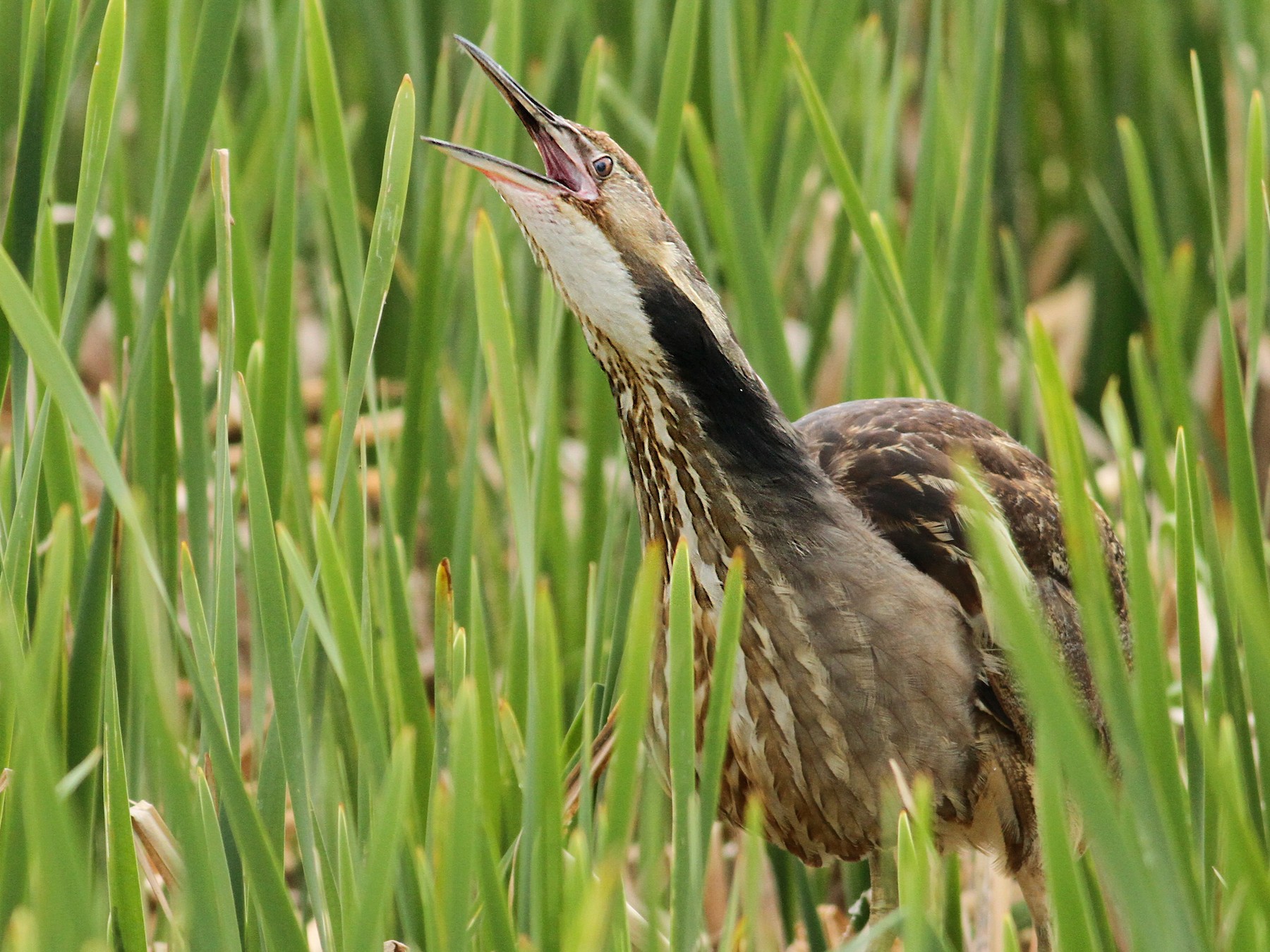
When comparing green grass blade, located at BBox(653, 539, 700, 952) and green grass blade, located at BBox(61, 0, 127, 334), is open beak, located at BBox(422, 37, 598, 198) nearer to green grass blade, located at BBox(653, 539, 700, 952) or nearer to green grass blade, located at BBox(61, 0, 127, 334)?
green grass blade, located at BBox(61, 0, 127, 334)

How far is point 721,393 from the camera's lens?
1.48 m

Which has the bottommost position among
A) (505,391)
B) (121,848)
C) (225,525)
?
(121,848)

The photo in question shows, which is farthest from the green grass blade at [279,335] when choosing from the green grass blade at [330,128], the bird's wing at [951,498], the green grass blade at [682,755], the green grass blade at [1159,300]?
the green grass blade at [1159,300]

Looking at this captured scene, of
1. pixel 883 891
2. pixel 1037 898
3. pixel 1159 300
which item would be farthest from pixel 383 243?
pixel 1037 898

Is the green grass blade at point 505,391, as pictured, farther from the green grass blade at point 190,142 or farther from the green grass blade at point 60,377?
the green grass blade at point 60,377

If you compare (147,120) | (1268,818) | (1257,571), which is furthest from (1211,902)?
(147,120)

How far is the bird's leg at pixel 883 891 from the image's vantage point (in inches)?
67.7

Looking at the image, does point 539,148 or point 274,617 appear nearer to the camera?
point 274,617

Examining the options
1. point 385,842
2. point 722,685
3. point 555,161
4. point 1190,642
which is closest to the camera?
point 385,842

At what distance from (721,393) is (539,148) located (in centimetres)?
32

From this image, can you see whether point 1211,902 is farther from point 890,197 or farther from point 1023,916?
point 890,197

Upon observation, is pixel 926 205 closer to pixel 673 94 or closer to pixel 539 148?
pixel 673 94

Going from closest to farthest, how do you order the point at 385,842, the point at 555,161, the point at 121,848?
1. the point at 385,842
2. the point at 121,848
3. the point at 555,161

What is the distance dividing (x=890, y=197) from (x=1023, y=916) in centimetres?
91
